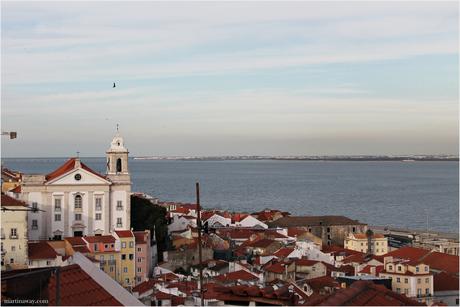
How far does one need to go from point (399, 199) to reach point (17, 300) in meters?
74.6

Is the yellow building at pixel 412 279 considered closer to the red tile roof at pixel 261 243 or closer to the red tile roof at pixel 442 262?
the red tile roof at pixel 442 262

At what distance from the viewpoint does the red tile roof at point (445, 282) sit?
22078mm

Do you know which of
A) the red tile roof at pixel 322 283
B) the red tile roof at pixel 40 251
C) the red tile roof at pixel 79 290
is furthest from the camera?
the red tile roof at pixel 40 251

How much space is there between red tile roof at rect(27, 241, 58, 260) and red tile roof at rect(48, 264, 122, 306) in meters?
16.4

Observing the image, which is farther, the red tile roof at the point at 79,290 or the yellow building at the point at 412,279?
the yellow building at the point at 412,279

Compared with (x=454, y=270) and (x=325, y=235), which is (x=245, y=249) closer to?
(x=454, y=270)

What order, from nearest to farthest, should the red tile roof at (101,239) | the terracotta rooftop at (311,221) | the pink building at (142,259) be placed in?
the red tile roof at (101,239)
the pink building at (142,259)
the terracotta rooftop at (311,221)

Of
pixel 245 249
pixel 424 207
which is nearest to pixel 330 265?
pixel 245 249

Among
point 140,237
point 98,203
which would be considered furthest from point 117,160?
point 140,237

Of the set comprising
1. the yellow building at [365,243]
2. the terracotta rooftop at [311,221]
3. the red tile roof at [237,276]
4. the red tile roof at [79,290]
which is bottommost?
the yellow building at [365,243]

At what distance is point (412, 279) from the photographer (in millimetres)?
21641

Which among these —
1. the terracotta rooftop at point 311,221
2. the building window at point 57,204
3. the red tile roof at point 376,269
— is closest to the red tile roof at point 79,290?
the red tile roof at point 376,269

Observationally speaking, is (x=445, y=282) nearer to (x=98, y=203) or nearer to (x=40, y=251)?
(x=40, y=251)

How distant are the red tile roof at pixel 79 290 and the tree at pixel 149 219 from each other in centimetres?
2220
